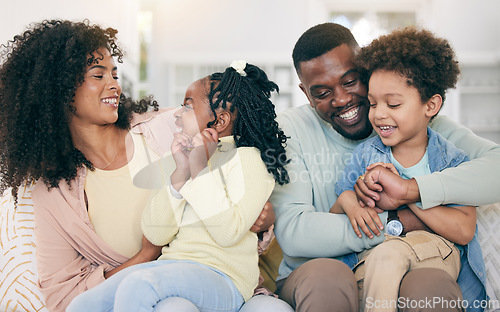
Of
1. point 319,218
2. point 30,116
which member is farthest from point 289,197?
point 30,116

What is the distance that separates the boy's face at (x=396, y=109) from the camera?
1415 millimetres

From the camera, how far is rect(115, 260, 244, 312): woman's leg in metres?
1.10

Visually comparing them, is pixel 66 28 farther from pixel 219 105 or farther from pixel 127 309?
pixel 127 309

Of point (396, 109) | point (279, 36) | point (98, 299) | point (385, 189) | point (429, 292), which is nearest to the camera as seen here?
point (429, 292)

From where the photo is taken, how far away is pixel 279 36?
5777 millimetres

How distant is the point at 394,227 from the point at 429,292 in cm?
28

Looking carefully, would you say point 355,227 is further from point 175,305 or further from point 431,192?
point 175,305

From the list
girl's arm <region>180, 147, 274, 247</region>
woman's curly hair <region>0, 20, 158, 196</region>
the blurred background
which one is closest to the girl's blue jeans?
girl's arm <region>180, 147, 274, 247</region>

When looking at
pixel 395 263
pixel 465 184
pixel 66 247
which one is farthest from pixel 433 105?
pixel 66 247

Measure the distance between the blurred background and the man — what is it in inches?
138

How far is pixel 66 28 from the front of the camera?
5.12ft

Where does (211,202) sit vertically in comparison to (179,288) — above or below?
above

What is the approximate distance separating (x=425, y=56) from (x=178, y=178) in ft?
2.68

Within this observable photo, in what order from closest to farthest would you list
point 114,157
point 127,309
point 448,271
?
point 127,309, point 448,271, point 114,157
